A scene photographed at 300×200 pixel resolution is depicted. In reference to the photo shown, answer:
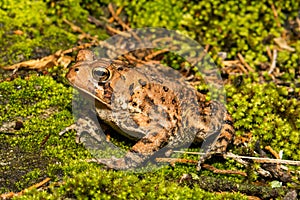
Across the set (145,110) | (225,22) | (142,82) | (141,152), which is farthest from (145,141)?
(225,22)

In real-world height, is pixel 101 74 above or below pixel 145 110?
above

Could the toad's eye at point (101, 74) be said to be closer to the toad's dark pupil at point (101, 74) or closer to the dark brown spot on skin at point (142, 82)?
the toad's dark pupil at point (101, 74)

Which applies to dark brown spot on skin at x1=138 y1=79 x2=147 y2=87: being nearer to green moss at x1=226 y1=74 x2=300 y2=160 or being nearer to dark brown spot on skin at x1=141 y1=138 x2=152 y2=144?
dark brown spot on skin at x1=141 y1=138 x2=152 y2=144

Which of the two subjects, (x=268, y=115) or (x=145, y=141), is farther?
(x=268, y=115)

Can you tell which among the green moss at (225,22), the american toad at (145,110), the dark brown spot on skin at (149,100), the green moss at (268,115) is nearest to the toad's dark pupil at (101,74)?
the american toad at (145,110)

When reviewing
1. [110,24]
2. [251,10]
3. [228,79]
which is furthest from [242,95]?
[110,24]

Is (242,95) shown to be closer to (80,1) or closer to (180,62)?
(180,62)

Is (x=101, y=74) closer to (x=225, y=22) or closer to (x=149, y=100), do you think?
(x=149, y=100)

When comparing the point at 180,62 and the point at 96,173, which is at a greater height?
the point at 180,62
